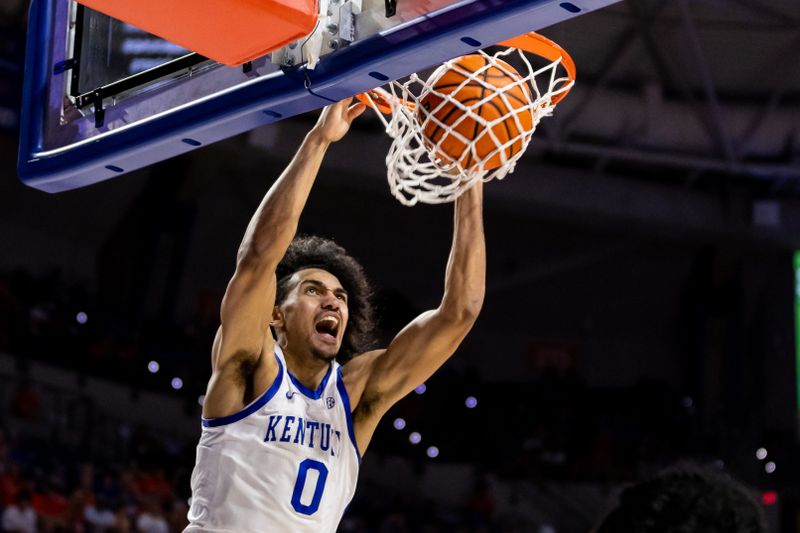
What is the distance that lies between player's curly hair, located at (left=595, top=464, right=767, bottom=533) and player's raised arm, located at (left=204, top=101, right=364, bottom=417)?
1.80 m

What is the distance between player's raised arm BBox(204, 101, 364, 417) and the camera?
2.87 m

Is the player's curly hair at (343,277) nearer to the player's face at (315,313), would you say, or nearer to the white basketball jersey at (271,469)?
the player's face at (315,313)

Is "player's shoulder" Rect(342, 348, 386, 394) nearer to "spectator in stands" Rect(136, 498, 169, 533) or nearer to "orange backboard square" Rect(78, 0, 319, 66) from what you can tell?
"orange backboard square" Rect(78, 0, 319, 66)

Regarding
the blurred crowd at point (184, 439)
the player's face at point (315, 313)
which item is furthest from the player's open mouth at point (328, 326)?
the blurred crowd at point (184, 439)

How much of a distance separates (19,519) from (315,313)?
5.68 meters

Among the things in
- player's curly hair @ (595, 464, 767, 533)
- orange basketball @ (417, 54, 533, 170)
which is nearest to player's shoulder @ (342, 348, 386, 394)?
orange basketball @ (417, 54, 533, 170)

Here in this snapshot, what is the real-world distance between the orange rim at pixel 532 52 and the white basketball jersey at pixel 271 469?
2.64 ft

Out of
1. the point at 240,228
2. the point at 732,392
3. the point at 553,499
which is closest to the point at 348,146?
the point at 240,228

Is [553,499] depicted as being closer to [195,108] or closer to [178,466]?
[178,466]

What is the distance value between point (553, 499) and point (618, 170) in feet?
13.6

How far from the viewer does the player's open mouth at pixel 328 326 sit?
3.18 m

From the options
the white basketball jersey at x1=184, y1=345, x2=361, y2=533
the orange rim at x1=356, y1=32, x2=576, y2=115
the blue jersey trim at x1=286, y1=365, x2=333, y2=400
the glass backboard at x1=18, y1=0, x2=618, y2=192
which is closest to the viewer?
the glass backboard at x1=18, y1=0, x2=618, y2=192

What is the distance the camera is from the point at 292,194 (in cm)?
288

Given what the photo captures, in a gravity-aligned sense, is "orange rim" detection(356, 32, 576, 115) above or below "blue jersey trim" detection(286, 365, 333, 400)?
above
